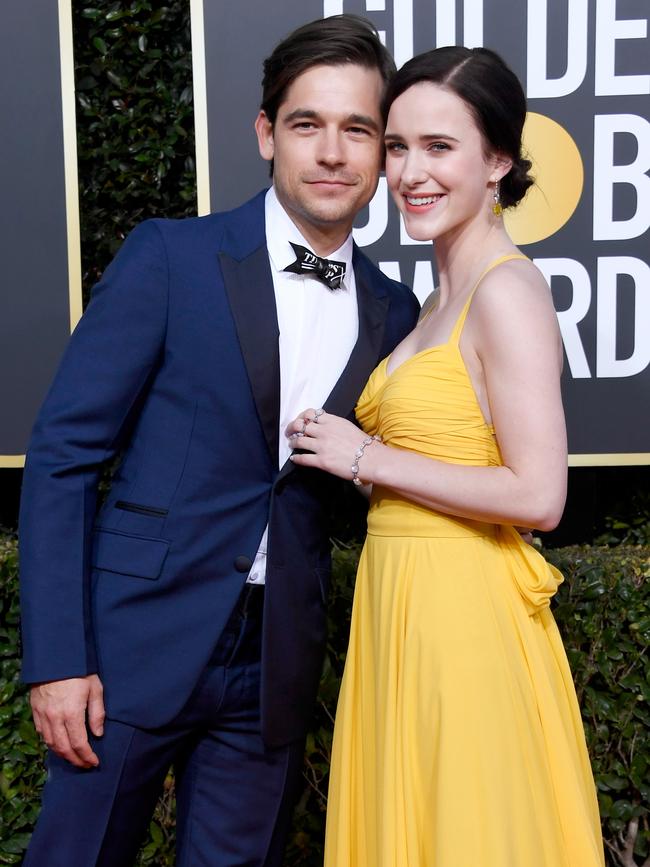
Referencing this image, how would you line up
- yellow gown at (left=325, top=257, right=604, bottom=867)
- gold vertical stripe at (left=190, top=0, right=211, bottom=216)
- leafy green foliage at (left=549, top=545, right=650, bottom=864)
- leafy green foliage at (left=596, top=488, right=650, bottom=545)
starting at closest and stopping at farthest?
yellow gown at (left=325, top=257, right=604, bottom=867)
leafy green foliage at (left=549, top=545, right=650, bottom=864)
gold vertical stripe at (left=190, top=0, right=211, bottom=216)
leafy green foliage at (left=596, top=488, right=650, bottom=545)

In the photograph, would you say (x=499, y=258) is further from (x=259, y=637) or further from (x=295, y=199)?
(x=259, y=637)

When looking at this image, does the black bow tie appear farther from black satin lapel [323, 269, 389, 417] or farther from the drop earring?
the drop earring

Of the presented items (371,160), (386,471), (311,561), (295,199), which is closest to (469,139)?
(371,160)

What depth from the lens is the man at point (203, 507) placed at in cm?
174

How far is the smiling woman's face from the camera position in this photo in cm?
185

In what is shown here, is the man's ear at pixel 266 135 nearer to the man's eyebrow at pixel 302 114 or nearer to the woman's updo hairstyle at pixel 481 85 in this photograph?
the man's eyebrow at pixel 302 114

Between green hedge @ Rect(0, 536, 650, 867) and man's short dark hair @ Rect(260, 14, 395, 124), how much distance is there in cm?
141

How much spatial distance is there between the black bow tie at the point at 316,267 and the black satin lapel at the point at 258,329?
98 mm

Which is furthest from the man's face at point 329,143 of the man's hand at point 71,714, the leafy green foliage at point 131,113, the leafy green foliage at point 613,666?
the leafy green foliage at point 131,113

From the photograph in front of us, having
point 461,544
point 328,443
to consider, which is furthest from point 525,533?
point 328,443

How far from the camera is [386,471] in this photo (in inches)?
70.4

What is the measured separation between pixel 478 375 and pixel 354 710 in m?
0.74

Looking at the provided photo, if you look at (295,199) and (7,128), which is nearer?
(295,199)

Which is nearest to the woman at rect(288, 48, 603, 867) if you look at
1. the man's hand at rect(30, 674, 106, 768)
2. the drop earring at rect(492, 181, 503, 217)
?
the drop earring at rect(492, 181, 503, 217)
